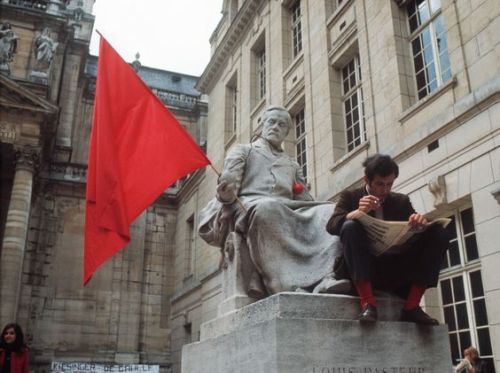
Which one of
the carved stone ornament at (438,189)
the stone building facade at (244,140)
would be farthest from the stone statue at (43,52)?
the carved stone ornament at (438,189)

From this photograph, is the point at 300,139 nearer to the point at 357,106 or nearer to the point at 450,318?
the point at 357,106

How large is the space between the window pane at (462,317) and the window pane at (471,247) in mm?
808

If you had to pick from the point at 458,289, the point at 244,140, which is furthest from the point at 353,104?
the point at 244,140

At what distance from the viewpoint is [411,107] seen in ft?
34.1

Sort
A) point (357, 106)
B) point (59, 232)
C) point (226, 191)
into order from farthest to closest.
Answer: point (59, 232), point (357, 106), point (226, 191)

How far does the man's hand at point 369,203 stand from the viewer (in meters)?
3.57

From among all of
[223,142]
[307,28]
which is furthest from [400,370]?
[223,142]

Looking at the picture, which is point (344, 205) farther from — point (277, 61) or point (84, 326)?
point (84, 326)

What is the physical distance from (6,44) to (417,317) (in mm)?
24727

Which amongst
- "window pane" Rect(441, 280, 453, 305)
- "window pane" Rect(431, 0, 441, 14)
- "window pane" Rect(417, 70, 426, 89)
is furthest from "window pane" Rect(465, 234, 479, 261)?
"window pane" Rect(431, 0, 441, 14)

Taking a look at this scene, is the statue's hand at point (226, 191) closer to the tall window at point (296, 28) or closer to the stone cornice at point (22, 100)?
the tall window at point (296, 28)

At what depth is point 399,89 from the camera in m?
10.9

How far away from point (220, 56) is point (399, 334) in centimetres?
2042

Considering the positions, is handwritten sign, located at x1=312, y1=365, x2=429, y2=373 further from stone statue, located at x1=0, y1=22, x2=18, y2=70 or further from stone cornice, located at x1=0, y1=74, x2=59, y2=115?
stone statue, located at x1=0, y1=22, x2=18, y2=70
